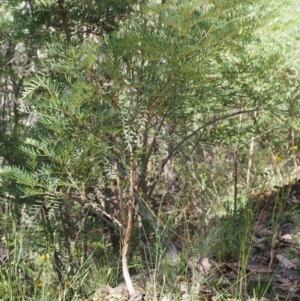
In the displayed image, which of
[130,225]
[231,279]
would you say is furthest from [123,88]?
[231,279]

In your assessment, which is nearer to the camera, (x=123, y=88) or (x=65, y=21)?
(x=123, y=88)

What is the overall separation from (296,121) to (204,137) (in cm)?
68

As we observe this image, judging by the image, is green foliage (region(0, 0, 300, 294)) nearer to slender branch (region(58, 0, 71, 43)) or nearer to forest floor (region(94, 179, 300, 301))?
slender branch (region(58, 0, 71, 43))

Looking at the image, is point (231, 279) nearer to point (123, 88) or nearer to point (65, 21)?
point (123, 88)

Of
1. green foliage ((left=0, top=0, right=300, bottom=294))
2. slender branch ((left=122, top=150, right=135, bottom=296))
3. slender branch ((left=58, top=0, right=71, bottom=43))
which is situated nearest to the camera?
green foliage ((left=0, top=0, right=300, bottom=294))

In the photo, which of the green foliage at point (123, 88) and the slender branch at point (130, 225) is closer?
the green foliage at point (123, 88)

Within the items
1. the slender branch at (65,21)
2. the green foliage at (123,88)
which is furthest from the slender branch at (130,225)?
the slender branch at (65,21)

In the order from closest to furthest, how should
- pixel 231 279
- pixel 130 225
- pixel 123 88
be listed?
pixel 123 88 → pixel 130 225 → pixel 231 279

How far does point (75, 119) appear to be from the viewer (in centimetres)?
272

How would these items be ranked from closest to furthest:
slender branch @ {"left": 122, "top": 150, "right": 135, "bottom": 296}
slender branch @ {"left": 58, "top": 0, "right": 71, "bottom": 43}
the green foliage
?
1. the green foliage
2. slender branch @ {"left": 122, "top": 150, "right": 135, "bottom": 296}
3. slender branch @ {"left": 58, "top": 0, "right": 71, "bottom": 43}

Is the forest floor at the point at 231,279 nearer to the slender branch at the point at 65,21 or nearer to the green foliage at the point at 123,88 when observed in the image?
the green foliage at the point at 123,88

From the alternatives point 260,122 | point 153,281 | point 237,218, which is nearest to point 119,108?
A: point 153,281

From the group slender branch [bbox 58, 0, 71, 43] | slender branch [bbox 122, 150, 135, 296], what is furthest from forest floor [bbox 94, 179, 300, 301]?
slender branch [bbox 58, 0, 71, 43]

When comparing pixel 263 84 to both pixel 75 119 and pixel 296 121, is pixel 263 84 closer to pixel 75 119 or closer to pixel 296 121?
pixel 296 121
